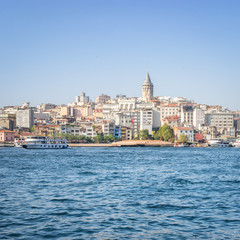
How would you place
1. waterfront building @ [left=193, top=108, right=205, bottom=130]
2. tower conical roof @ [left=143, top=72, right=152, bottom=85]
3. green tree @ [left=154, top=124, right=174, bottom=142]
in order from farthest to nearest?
tower conical roof @ [left=143, top=72, right=152, bottom=85] < waterfront building @ [left=193, top=108, right=205, bottom=130] < green tree @ [left=154, top=124, right=174, bottom=142]

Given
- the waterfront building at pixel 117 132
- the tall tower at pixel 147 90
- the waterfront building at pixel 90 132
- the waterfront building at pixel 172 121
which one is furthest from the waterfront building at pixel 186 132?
the tall tower at pixel 147 90

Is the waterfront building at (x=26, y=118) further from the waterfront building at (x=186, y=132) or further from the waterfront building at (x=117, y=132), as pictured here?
the waterfront building at (x=186, y=132)

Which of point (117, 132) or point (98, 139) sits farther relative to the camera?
point (117, 132)

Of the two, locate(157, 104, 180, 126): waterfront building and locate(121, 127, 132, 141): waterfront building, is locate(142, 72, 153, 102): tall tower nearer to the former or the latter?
locate(157, 104, 180, 126): waterfront building

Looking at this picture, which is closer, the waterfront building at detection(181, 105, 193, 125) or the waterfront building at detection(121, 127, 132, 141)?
the waterfront building at detection(121, 127, 132, 141)

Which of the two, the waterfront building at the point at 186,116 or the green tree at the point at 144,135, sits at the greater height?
the waterfront building at the point at 186,116

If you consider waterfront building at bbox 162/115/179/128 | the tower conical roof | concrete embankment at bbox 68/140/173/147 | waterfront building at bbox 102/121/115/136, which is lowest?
concrete embankment at bbox 68/140/173/147

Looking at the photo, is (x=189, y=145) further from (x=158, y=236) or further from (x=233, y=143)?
(x=158, y=236)

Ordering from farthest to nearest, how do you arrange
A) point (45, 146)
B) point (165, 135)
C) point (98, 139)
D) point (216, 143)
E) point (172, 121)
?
point (172, 121)
point (165, 135)
point (98, 139)
point (216, 143)
point (45, 146)

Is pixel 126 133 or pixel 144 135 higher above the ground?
pixel 126 133

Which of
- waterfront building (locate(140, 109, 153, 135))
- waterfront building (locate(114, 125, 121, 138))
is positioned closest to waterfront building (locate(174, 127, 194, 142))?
waterfront building (locate(140, 109, 153, 135))

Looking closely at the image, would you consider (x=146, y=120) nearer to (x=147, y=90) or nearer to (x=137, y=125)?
(x=137, y=125)

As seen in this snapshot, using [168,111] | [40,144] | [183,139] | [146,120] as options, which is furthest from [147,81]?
[40,144]

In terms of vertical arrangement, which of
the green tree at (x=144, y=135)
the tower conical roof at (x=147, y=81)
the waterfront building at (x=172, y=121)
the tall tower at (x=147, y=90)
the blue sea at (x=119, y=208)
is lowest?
the blue sea at (x=119, y=208)
